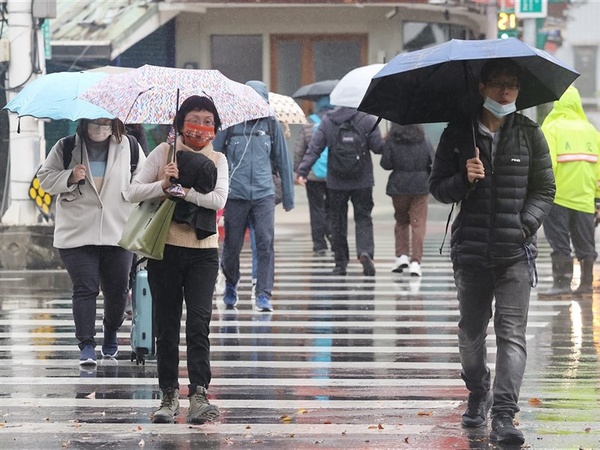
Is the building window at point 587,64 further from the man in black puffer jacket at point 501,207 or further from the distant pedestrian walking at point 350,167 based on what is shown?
the man in black puffer jacket at point 501,207

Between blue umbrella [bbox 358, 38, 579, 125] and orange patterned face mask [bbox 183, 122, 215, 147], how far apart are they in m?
0.94

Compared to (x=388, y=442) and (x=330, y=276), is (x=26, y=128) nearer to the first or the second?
(x=330, y=276)

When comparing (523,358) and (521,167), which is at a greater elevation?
(521,167)

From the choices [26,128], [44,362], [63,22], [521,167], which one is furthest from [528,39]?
[521,167]

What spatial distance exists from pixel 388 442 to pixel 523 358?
832 millimetres

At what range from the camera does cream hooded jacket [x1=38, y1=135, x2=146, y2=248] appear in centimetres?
978

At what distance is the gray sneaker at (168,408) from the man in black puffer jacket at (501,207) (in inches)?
68.9

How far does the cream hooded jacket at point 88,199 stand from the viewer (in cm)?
978

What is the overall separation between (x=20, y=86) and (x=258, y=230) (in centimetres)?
557

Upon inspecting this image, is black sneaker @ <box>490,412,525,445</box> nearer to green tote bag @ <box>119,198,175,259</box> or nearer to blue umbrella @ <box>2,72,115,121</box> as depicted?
green tote bag @ <box>119,198,175,259</box>

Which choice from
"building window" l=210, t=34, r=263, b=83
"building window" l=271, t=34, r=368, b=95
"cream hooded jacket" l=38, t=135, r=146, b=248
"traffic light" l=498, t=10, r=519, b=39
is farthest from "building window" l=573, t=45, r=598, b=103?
"cream hooded jacket" l=38, t=135, r=146, b=248

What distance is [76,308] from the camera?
9852mm

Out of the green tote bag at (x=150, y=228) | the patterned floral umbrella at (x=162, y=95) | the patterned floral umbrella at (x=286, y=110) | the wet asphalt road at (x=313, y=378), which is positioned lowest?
the wet asphalt road at (x=313, y=378)

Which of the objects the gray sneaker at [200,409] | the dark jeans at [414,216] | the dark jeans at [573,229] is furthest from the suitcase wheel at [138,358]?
the dark jeans at [414,216]
